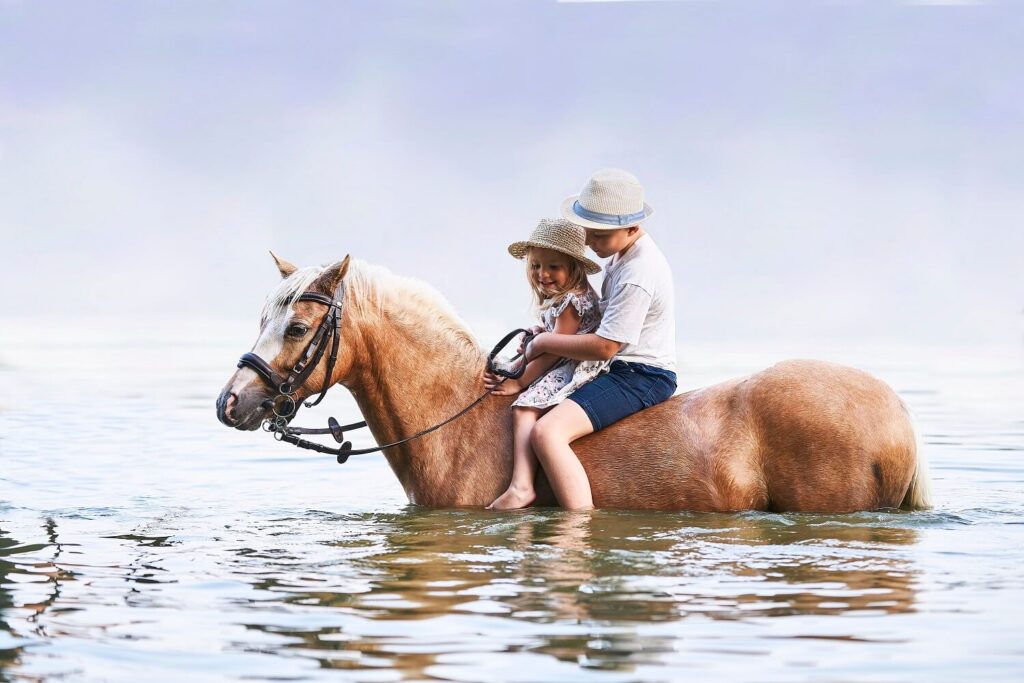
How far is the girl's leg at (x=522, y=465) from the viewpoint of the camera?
6410 mm

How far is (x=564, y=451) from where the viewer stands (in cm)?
626

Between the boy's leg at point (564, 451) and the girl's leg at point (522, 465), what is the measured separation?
102 mm

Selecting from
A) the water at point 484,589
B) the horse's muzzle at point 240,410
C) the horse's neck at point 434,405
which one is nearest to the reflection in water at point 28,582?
the water at point 484,589

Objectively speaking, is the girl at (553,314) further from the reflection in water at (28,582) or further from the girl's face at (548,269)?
the reflection in water at (28,582)

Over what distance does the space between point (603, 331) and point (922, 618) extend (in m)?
2.20

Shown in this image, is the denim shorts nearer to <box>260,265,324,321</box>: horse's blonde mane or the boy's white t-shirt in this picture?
the boy's white t-shirt

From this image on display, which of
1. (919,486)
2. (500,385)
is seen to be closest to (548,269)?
(500,385)

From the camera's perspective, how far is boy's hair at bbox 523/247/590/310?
6.44 m

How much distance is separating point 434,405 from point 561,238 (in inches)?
41.7

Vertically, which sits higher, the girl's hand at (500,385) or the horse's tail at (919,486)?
the girl's hand at (500,385)

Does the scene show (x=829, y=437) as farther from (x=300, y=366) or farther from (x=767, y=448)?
(x=300, y=366)

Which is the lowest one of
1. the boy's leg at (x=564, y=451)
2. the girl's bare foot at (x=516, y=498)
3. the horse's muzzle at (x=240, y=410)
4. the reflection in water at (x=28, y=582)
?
the reflection in water at (x=28, y=582)

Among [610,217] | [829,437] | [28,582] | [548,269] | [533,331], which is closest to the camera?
[28,582]

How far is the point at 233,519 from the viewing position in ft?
23.0
